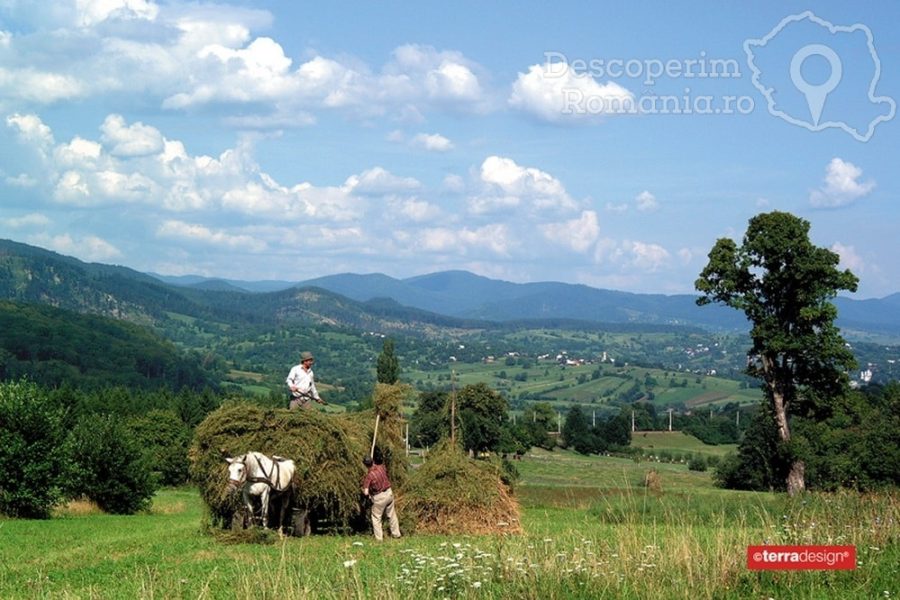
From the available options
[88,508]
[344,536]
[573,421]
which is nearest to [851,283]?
[344,536]

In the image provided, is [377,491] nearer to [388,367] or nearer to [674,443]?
[388,367]

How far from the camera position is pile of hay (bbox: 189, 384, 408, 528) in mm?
19156

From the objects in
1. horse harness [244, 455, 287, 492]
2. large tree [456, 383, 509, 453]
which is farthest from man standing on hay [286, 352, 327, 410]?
large tree [456, 383, 509, 453]

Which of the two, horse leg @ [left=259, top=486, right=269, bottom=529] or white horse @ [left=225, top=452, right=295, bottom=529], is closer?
→ white horse @ [left=225, top=452, right=295, bottom=529]

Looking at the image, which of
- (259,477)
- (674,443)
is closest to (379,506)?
(259,477)

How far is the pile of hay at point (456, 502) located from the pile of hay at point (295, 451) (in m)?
1.52

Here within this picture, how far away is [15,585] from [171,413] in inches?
3080

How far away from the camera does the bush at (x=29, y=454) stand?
31.7m

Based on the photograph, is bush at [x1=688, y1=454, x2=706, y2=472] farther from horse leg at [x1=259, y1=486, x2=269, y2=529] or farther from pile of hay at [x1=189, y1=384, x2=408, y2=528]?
horse leg at [x1=259, y1=486, x2=269, y2=529]

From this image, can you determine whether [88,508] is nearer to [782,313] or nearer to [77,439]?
[77,439]

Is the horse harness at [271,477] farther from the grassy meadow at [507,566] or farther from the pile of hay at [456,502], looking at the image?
the pile of hay at [456,502]

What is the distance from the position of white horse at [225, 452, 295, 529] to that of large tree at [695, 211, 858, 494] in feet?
79.0

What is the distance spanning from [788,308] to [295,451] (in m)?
26.6

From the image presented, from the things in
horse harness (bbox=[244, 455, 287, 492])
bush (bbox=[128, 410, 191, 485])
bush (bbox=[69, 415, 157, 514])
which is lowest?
bush (bbox=[128, 410, 191, 485])
